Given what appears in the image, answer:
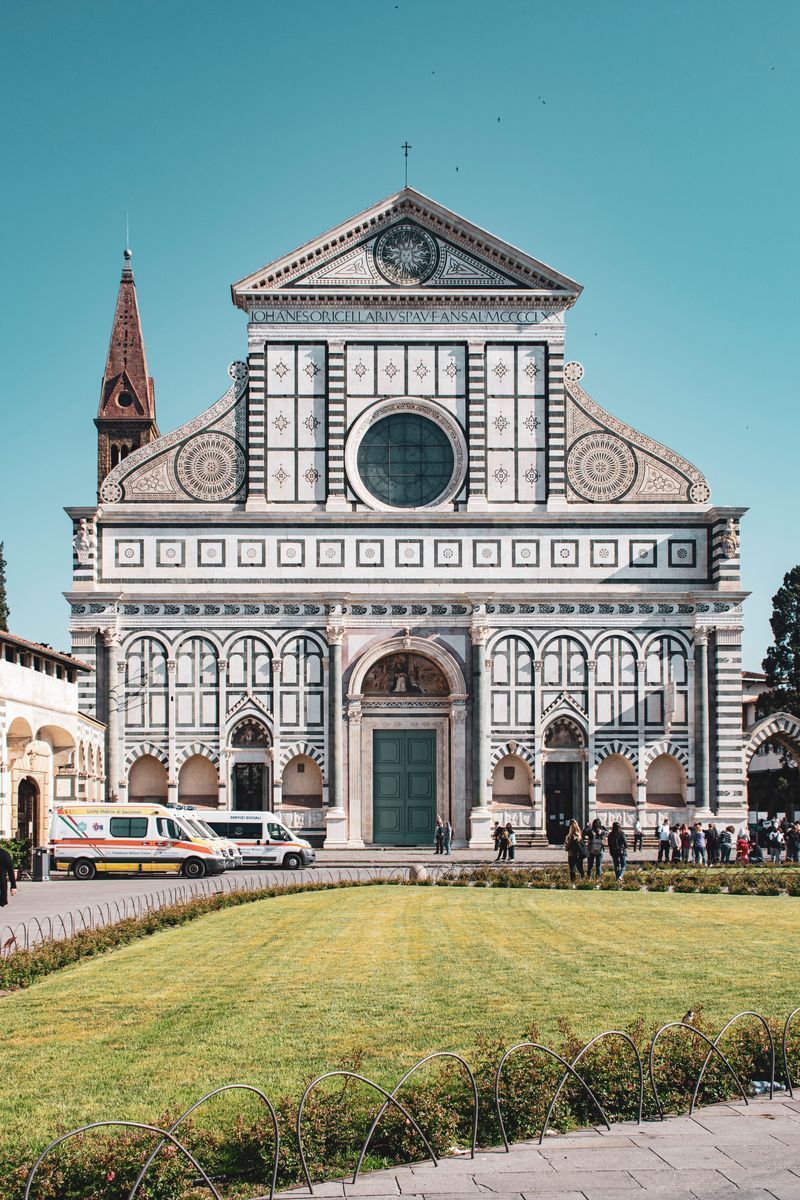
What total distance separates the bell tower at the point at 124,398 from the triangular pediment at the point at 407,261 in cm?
1661

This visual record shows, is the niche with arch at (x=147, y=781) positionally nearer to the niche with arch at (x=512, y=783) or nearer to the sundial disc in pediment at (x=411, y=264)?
the niche with arch at (x=512, y=783)

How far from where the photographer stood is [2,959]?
1739 cm

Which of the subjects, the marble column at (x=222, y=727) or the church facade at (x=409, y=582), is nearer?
the marble column at (x=222, y=727)

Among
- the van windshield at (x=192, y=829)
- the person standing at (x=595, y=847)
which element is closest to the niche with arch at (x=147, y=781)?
the van windshield at (x=192, y=829)

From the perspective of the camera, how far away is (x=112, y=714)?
4544cm

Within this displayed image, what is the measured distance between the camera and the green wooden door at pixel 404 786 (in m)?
46.2

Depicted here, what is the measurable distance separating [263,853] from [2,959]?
2283 centimetres

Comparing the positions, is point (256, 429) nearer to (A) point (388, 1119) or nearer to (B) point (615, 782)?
(B) point (615, 782)

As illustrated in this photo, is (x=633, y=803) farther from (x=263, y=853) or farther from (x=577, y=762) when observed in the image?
(x=263, y=853)

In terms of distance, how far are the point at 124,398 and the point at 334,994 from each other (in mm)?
50223

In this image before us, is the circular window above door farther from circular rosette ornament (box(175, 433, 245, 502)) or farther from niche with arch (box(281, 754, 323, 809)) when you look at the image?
niche with arch (box(281, 754, 323, 809))

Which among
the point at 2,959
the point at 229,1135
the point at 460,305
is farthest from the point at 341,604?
the point at 229,1135

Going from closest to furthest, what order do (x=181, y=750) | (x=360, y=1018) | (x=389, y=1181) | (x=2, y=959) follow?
(x=389, y=1181)
(x=360, y=1018)
(x=2, y=959)
(x=181, y=750)

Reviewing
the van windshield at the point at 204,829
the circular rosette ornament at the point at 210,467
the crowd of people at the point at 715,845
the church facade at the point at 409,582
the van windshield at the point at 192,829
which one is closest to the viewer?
the van windshield at the point at 192,829
